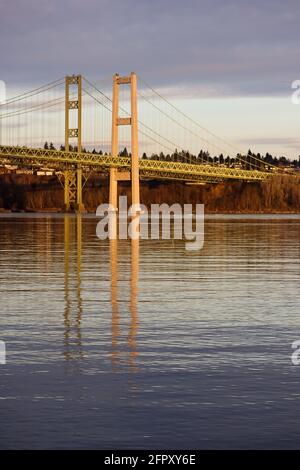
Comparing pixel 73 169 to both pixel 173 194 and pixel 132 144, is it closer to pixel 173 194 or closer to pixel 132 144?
pixel 132 144

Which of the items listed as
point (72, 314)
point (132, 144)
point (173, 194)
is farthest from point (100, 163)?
point (72, 314)

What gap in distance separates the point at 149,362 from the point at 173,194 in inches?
4801

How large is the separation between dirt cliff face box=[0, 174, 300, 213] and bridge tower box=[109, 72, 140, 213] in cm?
2655

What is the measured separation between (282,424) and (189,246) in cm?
2329

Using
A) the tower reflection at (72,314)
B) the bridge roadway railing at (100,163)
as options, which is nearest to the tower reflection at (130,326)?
the tower reflection at (72,314)

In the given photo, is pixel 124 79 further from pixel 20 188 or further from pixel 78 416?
pixel 78 416

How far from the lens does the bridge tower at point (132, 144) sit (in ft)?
230

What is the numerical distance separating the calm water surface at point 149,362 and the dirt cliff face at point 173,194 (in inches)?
3410

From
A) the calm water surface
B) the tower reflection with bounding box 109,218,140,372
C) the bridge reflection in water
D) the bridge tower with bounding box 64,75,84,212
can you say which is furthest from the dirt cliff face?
the calm water surface

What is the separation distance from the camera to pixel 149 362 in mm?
8539

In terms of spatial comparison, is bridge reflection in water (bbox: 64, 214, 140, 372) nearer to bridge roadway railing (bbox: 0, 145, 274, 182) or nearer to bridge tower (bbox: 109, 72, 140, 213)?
bridge roadway railing (bbox: 0, 145, 274, 182)

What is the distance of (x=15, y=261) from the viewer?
71.3 ft

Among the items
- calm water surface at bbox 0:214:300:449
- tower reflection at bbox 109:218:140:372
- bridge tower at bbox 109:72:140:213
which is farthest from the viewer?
bridge tower at bbox 109:72:140:213

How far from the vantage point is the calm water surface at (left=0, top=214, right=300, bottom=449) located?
632 cm
